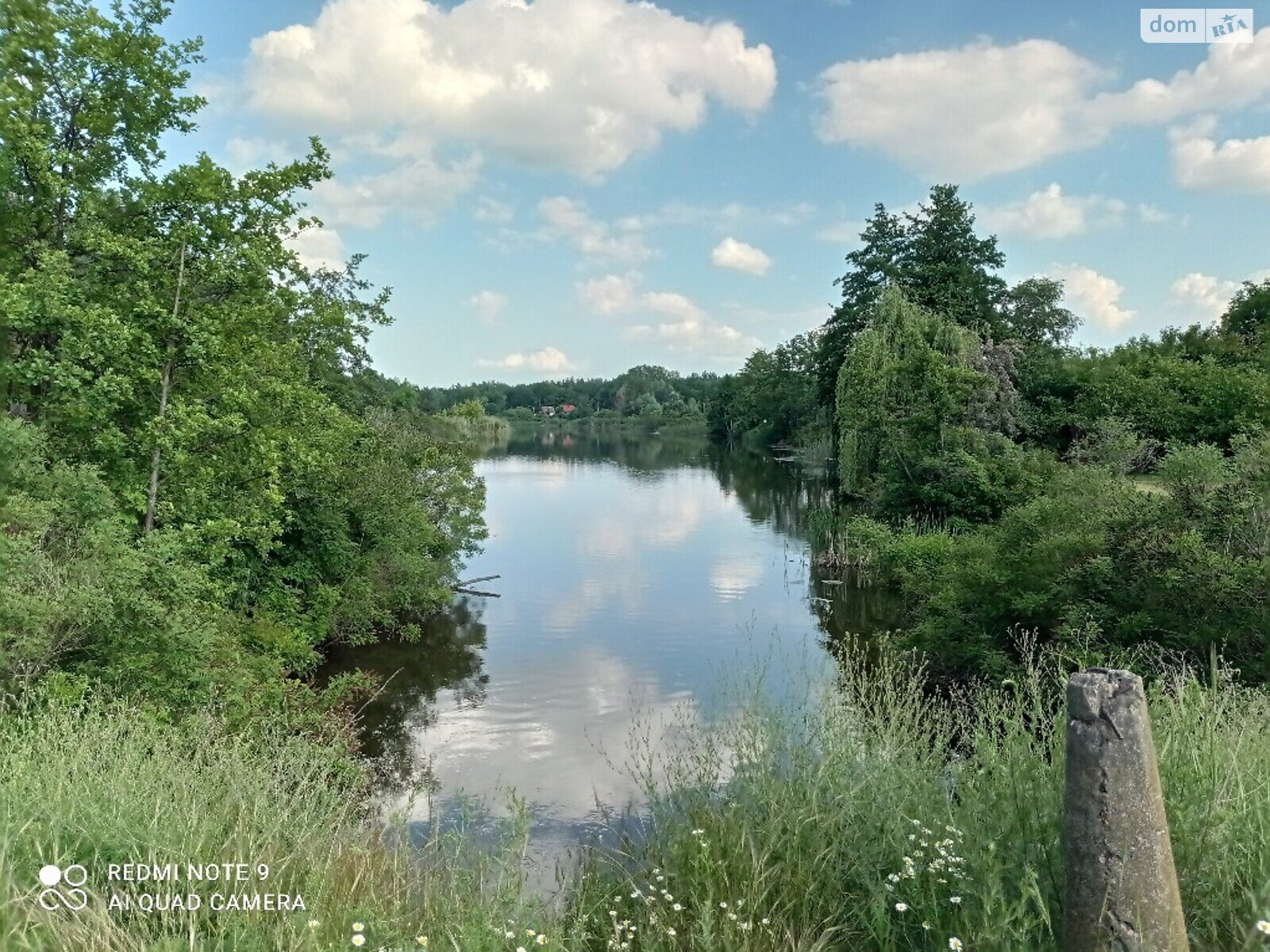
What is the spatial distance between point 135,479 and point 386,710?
514cm

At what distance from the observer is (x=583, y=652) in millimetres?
15352

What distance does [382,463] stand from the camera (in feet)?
50.9

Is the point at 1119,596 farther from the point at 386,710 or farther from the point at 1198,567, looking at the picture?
the point at 386,710

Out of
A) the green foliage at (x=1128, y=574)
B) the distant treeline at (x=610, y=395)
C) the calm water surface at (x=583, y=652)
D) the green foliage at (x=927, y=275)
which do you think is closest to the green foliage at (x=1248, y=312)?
the green foliage at (x=927, y=275)

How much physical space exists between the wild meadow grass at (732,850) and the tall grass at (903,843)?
17 mm

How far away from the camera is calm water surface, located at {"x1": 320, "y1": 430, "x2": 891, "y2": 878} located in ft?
32.8

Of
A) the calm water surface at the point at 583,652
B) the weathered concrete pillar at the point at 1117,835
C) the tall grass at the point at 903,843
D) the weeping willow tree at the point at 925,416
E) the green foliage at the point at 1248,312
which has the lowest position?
the calm water surface at the point at 583,652

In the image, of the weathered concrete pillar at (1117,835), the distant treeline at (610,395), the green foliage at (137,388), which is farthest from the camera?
the distant treeline at (610,395)

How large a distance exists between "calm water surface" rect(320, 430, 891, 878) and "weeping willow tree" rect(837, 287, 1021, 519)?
394 centimetres

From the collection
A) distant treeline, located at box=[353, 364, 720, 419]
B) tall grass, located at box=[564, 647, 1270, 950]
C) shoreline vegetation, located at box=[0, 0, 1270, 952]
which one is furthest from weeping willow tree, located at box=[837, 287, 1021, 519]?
distant treeline, located at box=[353, 364, 720, 419]

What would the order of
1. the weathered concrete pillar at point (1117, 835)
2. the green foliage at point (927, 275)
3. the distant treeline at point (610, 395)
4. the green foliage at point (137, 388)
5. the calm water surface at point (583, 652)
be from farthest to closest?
the distant treeline at point (610, 395)
the green foliage at point (927, 275)
the calm water surface at point (583, 652)
the green foliage at point (137, 388)
the weathered concrete pillar at point (1117, 835)

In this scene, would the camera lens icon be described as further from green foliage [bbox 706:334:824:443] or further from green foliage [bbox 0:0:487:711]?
green foliage [bbox 706:334:824:443]

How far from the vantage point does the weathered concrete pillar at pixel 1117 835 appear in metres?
2.68

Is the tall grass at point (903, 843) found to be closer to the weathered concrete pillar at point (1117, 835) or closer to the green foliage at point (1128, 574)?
the weathered concrete pillar at point (1117, 835)
